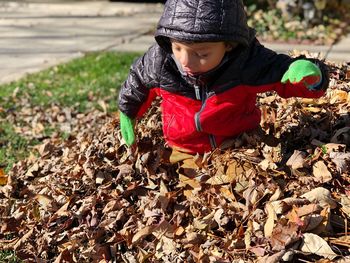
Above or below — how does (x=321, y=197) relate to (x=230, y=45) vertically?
below

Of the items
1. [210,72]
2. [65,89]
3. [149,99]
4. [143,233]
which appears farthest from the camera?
[65,89]

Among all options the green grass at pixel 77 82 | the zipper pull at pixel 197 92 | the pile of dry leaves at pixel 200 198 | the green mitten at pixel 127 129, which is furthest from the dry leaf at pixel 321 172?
the green grass at pixel 77 82

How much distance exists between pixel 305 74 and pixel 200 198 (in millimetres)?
877

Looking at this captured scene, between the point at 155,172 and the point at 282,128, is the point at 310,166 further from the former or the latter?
the point at 155,172

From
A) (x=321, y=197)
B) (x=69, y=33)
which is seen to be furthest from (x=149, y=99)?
(x=69, y=33)

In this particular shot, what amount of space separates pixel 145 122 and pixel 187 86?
32.7 inches

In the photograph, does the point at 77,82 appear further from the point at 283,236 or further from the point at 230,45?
the point at 283,236

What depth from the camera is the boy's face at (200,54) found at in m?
2.82

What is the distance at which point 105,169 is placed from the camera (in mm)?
3637

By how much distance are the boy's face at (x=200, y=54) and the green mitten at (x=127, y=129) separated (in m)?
0.66

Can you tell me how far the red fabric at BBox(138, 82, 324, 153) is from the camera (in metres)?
3.04

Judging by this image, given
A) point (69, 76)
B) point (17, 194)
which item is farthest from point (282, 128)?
point (69, 76)

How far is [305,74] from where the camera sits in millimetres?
2754

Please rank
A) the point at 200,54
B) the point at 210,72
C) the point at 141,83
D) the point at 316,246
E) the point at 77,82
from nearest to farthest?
the point at 316,246 < the point at 200,54 < the point at 210,72 < the point at 141,83 < the point at 77,82
